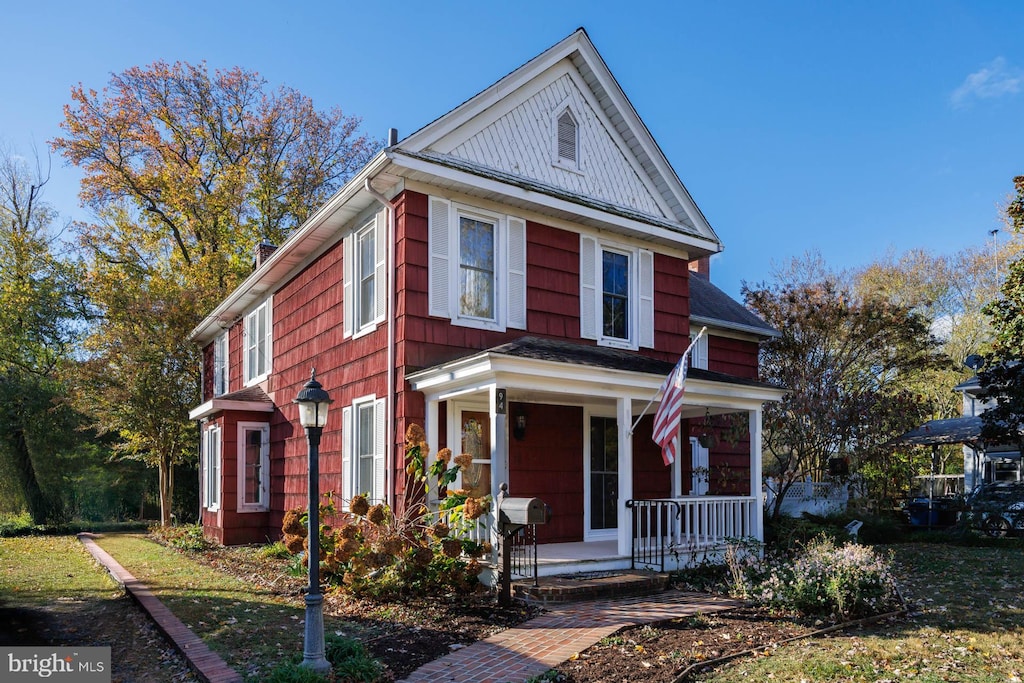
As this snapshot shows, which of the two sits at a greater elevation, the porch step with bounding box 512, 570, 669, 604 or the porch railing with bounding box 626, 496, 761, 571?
the porch railing with bounding box 626, 496, 761, 571

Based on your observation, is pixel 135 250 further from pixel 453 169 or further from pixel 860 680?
pixel 860 680

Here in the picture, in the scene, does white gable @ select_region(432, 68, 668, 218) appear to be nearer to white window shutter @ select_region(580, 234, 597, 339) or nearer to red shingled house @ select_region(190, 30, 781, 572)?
Answer: red shingled house @ select_region(190, 30, 781, 572)

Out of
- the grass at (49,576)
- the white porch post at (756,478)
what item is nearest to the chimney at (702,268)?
the white porch post at (756,478)

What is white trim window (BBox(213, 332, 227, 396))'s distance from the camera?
20.3 metres

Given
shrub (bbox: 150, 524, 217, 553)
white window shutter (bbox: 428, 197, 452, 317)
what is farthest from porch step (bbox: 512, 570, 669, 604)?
shrub (bbox: 150, 524, 217, 553)

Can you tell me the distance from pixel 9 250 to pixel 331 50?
57.7 feet

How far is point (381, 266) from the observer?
442 inches

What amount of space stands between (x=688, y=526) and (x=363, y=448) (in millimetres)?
4822

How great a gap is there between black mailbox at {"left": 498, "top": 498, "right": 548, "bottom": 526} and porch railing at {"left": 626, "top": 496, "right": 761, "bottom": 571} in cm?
223

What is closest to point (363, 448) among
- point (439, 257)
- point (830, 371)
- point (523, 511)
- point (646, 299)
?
point (439, 257)

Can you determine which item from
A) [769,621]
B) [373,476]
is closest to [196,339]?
[373,476]

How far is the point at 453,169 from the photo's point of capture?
1066 cm

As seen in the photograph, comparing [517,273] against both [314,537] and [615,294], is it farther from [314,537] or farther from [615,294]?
[314,537]

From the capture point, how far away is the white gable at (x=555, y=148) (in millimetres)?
11680
